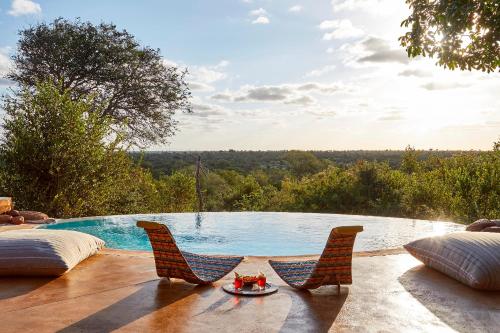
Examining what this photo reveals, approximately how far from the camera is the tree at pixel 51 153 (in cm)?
1221

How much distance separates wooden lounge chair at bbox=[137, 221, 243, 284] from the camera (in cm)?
490

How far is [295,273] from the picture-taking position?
515 centimetres

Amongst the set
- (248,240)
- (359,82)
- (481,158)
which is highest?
(359,82)

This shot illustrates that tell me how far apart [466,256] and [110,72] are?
14702mm

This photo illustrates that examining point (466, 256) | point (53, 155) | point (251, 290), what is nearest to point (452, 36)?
point (466, 256)

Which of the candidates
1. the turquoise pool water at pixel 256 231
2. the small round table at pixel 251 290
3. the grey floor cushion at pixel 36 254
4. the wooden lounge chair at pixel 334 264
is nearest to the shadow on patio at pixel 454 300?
the wooden lounge chair at pixel 334 264

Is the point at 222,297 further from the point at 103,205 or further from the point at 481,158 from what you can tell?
the point at 481,158

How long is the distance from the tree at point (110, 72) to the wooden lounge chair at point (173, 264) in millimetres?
11755

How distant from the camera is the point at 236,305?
4.46 metres

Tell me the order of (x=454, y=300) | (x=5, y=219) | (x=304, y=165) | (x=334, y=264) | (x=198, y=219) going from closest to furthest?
(x=454, y=300) → (x=334, y=264) → (x=5, y=219) → (x=198, y=219) → (x=304, y=165)

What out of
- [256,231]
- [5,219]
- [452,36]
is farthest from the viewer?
[256,231]

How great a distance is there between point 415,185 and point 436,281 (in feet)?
35.1

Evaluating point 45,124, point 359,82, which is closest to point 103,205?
point 45,124

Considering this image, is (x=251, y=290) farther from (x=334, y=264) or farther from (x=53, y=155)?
(x=53, y=155)
